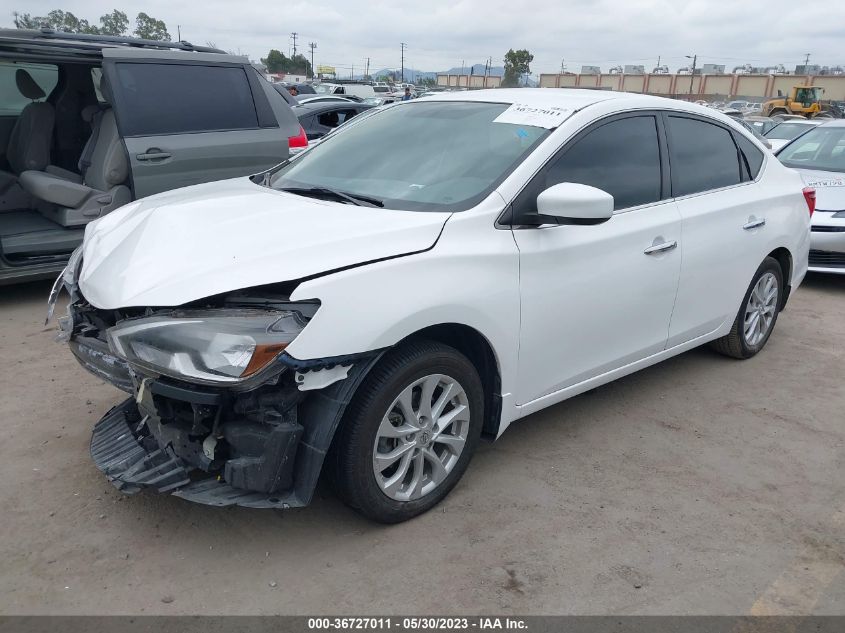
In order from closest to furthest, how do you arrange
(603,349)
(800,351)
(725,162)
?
(603,349)
(725,162)
(800,351)

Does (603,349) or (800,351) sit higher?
(603,349)

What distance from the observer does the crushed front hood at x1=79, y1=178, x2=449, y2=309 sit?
2547mm

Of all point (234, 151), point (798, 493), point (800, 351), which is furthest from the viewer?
point (234, 151)

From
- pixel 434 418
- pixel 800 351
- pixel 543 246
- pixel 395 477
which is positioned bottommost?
pixel 800 351

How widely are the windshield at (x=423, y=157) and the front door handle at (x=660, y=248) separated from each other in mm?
838

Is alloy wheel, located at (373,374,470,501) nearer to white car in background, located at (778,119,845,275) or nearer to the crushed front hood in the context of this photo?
the crushed front hood

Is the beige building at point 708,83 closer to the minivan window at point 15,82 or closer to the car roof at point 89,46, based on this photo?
the car roof at point 89,46

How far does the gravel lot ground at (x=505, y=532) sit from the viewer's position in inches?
101

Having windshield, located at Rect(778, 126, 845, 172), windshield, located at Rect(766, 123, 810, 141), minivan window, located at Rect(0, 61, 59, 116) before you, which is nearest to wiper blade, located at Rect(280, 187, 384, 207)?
minivan window, located at Rect(0, 61, 59, 116)

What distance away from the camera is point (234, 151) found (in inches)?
234

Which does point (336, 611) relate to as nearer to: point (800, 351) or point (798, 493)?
point (798, 493)

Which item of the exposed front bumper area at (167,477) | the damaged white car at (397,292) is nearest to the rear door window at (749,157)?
the damaged white car at (397,292)
